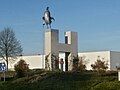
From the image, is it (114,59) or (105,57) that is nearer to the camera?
(105,57)

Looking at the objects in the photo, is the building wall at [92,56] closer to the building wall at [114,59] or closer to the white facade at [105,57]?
the white facade at [105,57]

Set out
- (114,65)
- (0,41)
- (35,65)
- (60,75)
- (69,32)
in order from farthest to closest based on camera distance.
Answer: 1. (35,65)
2. (114,65)
3. (0,41)
4. (69,32)
5. (60,75)

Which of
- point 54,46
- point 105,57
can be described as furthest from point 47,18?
point 105,57

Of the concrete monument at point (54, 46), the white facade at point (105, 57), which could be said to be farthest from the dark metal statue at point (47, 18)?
the white facade at point (105, 57)

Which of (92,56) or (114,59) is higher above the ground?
(92,56)

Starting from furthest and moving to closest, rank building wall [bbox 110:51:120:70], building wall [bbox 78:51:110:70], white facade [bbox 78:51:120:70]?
building wall [bbox 78:51:110:70], building wall [bbox 110:51:120:70], white facade [bbox 78:51:120:70]

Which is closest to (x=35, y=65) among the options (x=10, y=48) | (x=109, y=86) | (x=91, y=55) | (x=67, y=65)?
(x=91, y=55)

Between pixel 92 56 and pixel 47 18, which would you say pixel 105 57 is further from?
pixel 47 18

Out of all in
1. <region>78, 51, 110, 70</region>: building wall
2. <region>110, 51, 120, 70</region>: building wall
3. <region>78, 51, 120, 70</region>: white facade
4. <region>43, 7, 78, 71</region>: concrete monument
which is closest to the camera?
<region>43, 7, 78, 71</region>: concrete monument

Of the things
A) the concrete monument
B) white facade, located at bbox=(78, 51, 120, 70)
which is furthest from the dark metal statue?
white facade, located at bbox=(78, 51, 120, 70)

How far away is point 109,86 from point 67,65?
28.1m

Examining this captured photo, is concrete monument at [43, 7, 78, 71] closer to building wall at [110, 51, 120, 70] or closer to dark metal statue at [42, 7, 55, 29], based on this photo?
dark metal statue at [42, 7, 55, 29]

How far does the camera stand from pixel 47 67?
144ft

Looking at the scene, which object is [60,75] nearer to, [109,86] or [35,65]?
[109,86]
